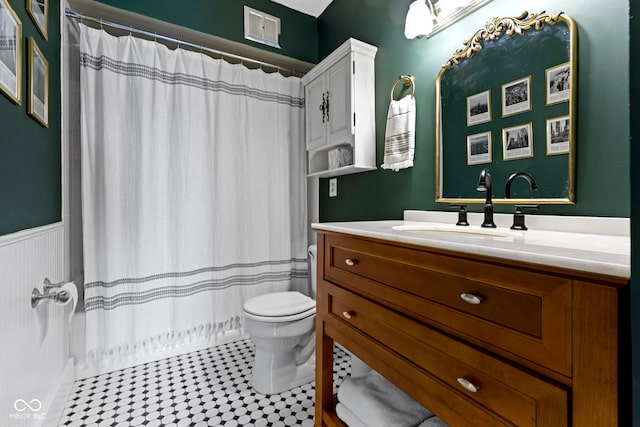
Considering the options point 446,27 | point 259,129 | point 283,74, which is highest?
point 283,74

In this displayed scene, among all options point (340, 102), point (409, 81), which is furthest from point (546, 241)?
point (340, 102)

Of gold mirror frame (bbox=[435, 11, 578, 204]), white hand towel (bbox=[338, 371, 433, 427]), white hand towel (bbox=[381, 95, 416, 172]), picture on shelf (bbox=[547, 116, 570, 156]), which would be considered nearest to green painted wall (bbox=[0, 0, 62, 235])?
white hand towel (bbox=[338, 371, 433, 427])

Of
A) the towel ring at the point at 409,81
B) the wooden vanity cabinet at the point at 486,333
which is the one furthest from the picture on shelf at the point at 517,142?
the wooden vanity cabinet at the point at 486,333

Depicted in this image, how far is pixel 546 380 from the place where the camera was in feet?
1.86

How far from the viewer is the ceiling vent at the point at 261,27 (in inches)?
86.7

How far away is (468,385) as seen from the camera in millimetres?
696

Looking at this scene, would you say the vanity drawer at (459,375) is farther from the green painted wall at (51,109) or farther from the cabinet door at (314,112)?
the cabinet door at (314,112)

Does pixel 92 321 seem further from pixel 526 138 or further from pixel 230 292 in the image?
pixel 526 138

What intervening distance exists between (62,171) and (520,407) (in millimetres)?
2238

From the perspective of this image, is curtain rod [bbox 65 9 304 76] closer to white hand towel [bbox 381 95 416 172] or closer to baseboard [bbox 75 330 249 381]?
white hand towel [bbox 381 95 416 172]

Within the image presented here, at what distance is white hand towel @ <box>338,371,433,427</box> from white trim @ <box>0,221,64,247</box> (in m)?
1.26

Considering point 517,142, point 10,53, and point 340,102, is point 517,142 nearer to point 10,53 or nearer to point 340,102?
point 340,102

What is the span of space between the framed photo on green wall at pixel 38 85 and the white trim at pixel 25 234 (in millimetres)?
461

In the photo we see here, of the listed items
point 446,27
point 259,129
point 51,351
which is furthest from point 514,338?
point 259,129
